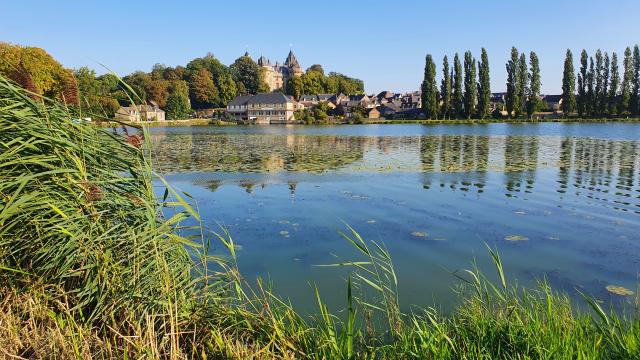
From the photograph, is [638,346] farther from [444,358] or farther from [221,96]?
[221,96]

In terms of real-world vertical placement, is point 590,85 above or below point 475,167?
above

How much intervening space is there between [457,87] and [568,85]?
19053 mm

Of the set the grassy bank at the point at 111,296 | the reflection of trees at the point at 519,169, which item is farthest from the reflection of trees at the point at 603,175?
the grassy bank at the point at 111,296

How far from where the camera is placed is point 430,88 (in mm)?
88750

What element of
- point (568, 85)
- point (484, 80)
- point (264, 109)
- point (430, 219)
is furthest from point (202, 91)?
point (430, 219)

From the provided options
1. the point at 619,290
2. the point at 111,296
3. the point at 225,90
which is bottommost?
the point at 619,290

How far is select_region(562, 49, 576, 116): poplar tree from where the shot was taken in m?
79.9

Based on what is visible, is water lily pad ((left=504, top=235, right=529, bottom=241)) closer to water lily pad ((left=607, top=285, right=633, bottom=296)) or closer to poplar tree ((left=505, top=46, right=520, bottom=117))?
water lily pad ((left=607, top=285, right=633, bottom=296))

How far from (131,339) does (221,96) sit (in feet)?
435

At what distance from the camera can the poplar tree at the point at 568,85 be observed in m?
79.9

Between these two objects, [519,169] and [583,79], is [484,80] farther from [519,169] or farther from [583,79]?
[519,169]

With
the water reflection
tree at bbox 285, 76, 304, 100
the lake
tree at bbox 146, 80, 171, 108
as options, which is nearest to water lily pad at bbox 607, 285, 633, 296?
the lake

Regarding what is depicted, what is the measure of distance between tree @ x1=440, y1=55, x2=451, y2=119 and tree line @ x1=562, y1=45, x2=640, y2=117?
19.8 m

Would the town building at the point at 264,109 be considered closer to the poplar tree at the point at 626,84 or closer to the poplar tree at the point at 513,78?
the poplar tree at the point at 513,78
